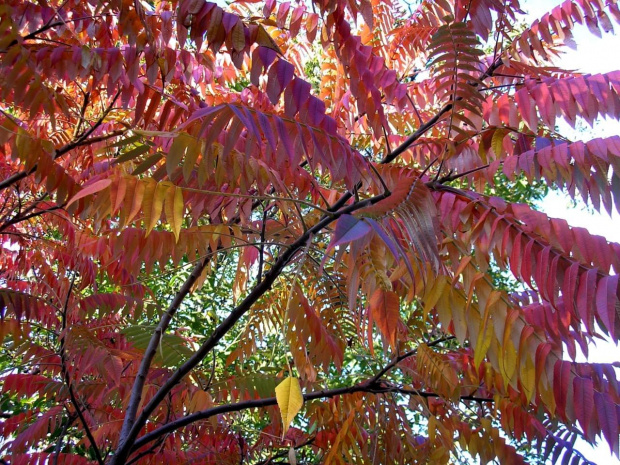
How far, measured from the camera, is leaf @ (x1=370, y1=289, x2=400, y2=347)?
1317mm

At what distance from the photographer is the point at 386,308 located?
4.37 ft

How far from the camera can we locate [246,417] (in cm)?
624

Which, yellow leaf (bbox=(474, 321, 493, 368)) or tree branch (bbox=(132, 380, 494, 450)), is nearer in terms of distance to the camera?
yellow leaf (bbox=(474, 321, 493, 368))

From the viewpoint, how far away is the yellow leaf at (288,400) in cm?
97

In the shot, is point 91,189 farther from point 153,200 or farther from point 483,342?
point 483,342

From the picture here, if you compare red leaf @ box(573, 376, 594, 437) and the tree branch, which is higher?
the tree branch

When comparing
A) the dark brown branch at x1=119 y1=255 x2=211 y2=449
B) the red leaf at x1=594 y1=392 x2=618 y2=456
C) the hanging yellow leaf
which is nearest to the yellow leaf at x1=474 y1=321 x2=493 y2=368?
the red leaf at x1=594 y1=392 x2=618 y2=456

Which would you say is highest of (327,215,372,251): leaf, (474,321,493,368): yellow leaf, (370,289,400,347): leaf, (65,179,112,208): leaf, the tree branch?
(65,179,112,208): leaf

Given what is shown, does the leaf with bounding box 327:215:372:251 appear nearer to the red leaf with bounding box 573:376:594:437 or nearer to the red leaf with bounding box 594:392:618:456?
the red leaf with bounding box 573:376:594:437

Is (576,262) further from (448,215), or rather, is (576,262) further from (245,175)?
(245,175)

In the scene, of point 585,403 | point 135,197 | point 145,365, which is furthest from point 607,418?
point 145,365

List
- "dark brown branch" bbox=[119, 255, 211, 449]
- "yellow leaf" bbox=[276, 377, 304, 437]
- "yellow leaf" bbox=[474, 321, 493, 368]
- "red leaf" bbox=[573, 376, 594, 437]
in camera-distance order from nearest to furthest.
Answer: "yellow leaf" bbox=[276, 377, 304, 437] → "yellow leaf" bbox=[474, 321, 493, 368] → "red leaf" bbox=[573, 376, 594, 437] → "dark brown branch" bbox=[119, 255, 211, 449]

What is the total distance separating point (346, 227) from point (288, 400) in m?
0.34

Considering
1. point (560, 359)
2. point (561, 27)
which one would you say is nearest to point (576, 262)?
point (560, 359)
